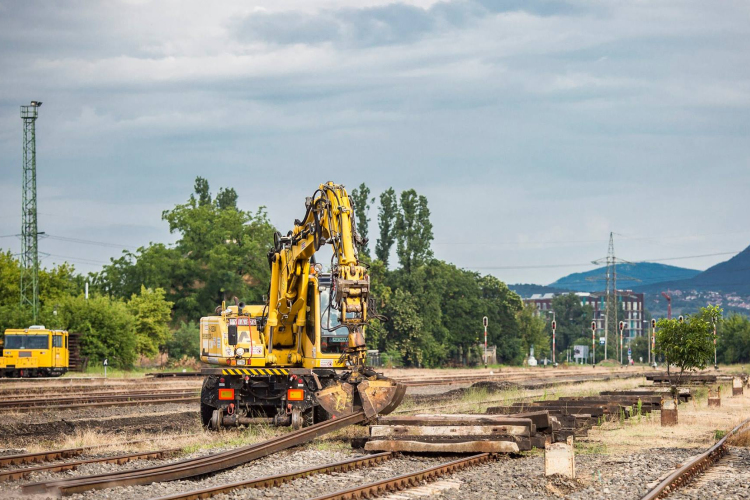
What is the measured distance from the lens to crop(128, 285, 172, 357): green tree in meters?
62.7

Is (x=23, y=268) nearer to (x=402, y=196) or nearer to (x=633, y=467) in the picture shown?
(x=402, y=196)

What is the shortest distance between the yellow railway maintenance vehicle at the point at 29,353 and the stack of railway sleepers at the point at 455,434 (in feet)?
113

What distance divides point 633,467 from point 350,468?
14.1 ft

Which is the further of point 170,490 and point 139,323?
point 139,323

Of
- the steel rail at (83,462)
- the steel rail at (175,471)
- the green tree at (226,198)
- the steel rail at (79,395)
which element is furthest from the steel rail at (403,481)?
the green tree at (226,198)

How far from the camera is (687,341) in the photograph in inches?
1326

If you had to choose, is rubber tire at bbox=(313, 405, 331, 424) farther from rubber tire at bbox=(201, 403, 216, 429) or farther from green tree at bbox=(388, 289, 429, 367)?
green tree at bbox=(388, 289, 429, 367)

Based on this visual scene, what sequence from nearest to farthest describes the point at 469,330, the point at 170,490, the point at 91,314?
the point at 170,490, the point at 91,314, the point at 469,330

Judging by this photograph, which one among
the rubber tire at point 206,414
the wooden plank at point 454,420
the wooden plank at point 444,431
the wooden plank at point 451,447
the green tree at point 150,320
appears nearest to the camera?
the wooden plank at point 451,447

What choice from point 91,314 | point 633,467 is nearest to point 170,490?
point 633,467

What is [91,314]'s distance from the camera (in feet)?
184

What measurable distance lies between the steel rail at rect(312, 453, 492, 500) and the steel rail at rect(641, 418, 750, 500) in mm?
3030

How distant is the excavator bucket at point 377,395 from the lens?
18.3m

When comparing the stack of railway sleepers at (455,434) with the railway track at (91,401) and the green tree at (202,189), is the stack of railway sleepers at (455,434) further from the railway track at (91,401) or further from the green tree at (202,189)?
the green tree at (202,189)
